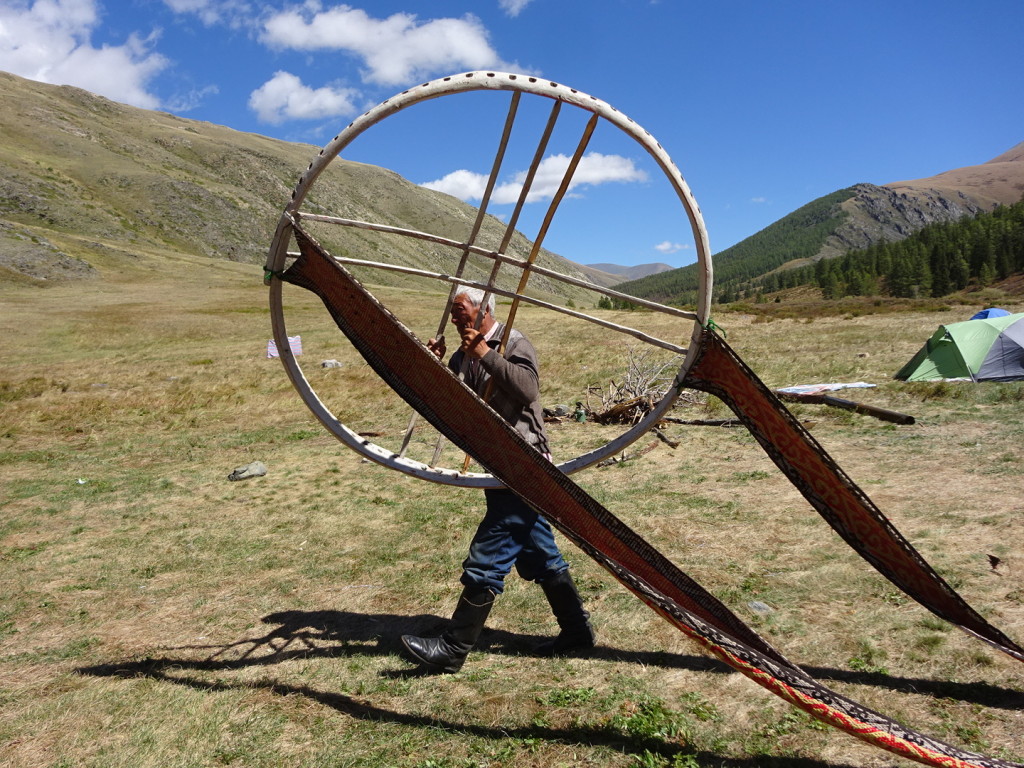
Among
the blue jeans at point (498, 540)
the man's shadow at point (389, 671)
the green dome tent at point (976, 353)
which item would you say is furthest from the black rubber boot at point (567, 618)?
the green dome tent at point (976, 353)

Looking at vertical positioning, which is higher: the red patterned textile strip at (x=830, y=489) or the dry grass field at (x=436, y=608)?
the red patterned textile strip at (x=830, y=489)

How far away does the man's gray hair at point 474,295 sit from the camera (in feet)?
13.0

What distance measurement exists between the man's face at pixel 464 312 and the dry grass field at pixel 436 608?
2110mm

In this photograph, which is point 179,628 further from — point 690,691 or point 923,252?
point 923,252

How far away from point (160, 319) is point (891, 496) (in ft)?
122

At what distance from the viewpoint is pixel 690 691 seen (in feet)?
11.9

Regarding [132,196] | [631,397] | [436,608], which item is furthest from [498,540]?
[132,196]

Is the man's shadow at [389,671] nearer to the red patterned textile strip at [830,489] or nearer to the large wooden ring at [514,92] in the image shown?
the red patterned textile strip at [830,489]

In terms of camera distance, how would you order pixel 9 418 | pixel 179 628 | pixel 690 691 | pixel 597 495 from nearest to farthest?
pixel 690 691
pixel 179 628
pixel 597 495
pixel 9 418

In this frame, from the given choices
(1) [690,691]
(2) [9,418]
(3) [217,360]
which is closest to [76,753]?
(1) [690,691]

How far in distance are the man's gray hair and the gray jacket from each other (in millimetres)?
187

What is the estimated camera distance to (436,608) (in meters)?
5.01

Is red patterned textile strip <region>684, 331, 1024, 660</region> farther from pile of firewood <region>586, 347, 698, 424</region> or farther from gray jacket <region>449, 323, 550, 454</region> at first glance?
pile of firewood <region>586, 347, 698, 424</region>

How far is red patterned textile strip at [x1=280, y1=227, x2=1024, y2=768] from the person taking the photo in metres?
2.78
